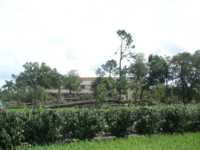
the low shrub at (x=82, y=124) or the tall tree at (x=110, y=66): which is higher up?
the tall tree at (x=110, y=66)

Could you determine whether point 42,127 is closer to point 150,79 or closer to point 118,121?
point 118,121

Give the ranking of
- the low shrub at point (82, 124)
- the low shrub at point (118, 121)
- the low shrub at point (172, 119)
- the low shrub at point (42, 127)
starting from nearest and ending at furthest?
the low shrub at point (42, 127), the low shrub at point (82, 124), the low shrub at point (118, 121), the low shrub at point (172, 119)

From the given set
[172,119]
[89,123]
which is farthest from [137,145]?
[172,119]

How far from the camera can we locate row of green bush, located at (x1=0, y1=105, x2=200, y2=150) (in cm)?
1198

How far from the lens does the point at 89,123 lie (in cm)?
1384

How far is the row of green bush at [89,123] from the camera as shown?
39.3 ft

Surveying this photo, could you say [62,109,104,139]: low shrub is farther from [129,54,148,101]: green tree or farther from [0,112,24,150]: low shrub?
[129,54,148,101]: green tree

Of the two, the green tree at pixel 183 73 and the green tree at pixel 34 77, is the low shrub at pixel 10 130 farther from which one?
the green tree at pixel 34 77

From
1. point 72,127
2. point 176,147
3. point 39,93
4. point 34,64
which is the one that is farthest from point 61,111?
point 34,64

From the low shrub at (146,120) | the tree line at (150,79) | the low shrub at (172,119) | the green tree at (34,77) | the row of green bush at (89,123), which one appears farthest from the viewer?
the green tree at (34,77)

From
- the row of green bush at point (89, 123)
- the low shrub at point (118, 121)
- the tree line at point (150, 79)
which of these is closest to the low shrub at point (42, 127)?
the row of green bush at point (89, 123)

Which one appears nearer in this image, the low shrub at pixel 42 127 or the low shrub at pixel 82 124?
the low shrub at pixel 42 127

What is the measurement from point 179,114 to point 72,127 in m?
5.09

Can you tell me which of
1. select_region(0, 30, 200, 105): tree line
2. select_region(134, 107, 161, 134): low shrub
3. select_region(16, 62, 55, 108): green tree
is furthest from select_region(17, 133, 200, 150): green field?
select_region(16, 62, 55, 108): green tree
